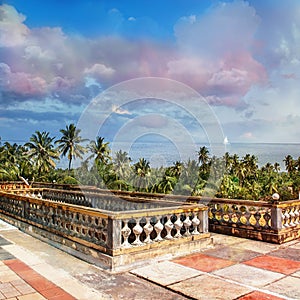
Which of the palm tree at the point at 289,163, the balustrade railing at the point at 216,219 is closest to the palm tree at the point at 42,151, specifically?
the balustrade railing at the point at 216,219

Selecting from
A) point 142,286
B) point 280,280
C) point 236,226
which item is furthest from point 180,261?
point 236,226

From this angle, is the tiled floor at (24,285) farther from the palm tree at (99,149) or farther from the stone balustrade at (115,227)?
the palm tree at (99,149)

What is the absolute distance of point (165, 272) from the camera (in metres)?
5.14

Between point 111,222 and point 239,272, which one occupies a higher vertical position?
point 111,222

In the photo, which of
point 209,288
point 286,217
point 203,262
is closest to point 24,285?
point 209,288

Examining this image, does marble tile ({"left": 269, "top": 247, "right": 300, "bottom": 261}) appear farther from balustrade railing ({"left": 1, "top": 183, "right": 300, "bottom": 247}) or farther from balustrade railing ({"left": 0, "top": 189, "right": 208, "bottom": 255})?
balustrade railing ({"left": 0, "top": 189, "right": 208, "bottom": 255})

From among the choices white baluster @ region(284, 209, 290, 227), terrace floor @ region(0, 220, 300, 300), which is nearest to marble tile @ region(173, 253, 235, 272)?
terrace floor @ region(0, 220, 300, 300)

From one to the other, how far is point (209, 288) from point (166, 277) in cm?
75

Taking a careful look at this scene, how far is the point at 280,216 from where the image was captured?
7.19 meters

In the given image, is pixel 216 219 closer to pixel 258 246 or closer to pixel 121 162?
pixel 258 246

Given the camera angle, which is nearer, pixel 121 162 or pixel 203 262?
pixel 203 262

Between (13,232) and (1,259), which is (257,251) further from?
(13,232)

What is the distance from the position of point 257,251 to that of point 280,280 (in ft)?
5.71

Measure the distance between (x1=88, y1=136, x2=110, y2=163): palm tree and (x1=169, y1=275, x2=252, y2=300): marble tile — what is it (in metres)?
37.3
